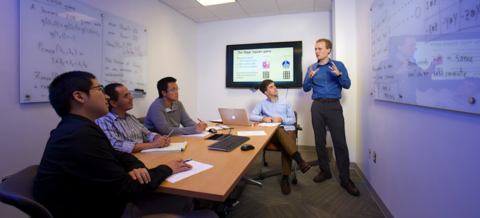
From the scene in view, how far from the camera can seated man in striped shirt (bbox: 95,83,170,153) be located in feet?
5.05

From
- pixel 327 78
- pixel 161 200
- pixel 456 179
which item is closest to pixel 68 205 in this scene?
pixel 161 200

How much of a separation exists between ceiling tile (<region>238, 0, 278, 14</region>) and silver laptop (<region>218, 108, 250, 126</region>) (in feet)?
6.74

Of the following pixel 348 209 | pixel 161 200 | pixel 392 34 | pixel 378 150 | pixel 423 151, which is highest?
pixel 392 34

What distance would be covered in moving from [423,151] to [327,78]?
1.40 metres

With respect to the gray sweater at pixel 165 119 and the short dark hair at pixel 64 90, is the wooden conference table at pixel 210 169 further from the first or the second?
the short dark hair at pixel 64 90

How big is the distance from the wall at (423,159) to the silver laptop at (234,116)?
1345mm

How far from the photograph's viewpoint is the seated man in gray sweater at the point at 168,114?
210 centimetres

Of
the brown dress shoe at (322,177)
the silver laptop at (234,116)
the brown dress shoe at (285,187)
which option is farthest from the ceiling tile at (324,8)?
the brown dress shoe at (285,187)

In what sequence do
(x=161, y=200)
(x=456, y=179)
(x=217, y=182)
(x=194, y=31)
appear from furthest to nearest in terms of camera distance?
(x=194, y=31) → (x=161, y=200) → (x=456, y=179) → (x=217, y=182)

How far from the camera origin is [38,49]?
1937 millimetres

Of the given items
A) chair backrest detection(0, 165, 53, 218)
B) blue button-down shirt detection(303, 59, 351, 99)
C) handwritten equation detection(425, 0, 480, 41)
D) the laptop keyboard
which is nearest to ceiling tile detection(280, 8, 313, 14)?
blue button-down shirt detection(303, 59, 351, 99)

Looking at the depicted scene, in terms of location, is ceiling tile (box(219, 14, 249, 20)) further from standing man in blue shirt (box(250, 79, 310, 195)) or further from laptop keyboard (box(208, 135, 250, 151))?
laptop keyboard (box(208, 135, 250, 151))

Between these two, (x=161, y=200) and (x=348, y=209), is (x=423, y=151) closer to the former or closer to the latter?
(x=348, y=209)

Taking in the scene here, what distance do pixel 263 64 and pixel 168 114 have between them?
2.33 metres
